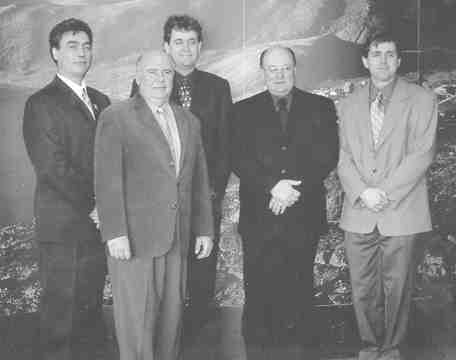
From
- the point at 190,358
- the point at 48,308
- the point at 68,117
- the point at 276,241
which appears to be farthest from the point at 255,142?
the point at 48,308

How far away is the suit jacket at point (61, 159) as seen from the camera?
3.63m

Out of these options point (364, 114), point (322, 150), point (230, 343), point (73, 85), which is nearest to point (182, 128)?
point (73, 85)

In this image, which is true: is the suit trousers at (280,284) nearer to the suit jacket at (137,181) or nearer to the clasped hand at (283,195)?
the clasped hand at (283,195)

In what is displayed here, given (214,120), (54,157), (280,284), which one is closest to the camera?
(54,157)

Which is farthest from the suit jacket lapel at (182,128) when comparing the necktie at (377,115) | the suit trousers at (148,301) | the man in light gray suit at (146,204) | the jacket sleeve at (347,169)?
the necktie at (377,115)

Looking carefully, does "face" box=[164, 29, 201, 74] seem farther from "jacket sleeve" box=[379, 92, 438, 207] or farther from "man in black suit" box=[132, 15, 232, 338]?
"jacket sleeve" box=[379, 92, 438, 207]

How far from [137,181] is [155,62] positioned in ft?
2.07

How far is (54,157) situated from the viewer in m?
3.61

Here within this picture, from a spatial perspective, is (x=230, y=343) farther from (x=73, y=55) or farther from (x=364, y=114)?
(x=73, y=55)

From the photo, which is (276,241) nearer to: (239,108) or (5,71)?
(239,108)

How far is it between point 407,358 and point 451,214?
1.66m

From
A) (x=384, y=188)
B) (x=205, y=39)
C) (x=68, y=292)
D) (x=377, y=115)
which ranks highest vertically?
(x=205, y=39)

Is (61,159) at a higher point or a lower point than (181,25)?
lower

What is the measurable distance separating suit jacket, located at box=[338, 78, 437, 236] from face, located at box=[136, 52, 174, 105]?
129 centimetres
